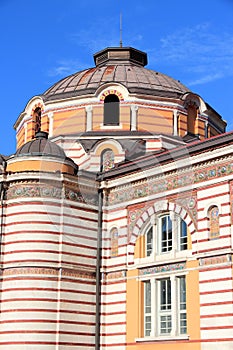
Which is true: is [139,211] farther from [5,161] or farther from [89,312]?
[5,161]

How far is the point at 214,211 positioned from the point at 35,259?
19.7ft

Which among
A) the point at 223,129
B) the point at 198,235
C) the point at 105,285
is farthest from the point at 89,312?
the point at 223,129

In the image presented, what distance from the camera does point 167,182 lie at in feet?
69.3

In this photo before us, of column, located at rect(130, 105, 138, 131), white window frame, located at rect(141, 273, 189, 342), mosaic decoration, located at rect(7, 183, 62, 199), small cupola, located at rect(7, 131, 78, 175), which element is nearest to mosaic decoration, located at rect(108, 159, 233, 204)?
small cupola, located at rect(7, 131, 78, 175)

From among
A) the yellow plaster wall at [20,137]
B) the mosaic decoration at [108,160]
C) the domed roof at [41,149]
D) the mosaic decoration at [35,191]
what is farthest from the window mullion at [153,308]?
the yellow plaster wall at [20,137]

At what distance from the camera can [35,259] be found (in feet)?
68.1

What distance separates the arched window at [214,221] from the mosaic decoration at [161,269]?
4.65ft

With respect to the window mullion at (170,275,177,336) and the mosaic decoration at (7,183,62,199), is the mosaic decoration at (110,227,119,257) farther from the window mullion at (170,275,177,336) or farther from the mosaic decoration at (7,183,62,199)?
the window mullion at (170,275,177,336)

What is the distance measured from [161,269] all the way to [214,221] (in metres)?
2.47

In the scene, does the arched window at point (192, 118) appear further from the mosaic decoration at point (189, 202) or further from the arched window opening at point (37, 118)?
the mosaic decoration at point (189, 202)

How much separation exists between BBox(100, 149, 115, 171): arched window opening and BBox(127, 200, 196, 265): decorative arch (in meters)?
4.14

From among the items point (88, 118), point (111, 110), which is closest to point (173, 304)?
point (88, 118)

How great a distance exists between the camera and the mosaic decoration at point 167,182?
19.6 metres

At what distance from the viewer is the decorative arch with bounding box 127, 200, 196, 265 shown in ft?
67.3
